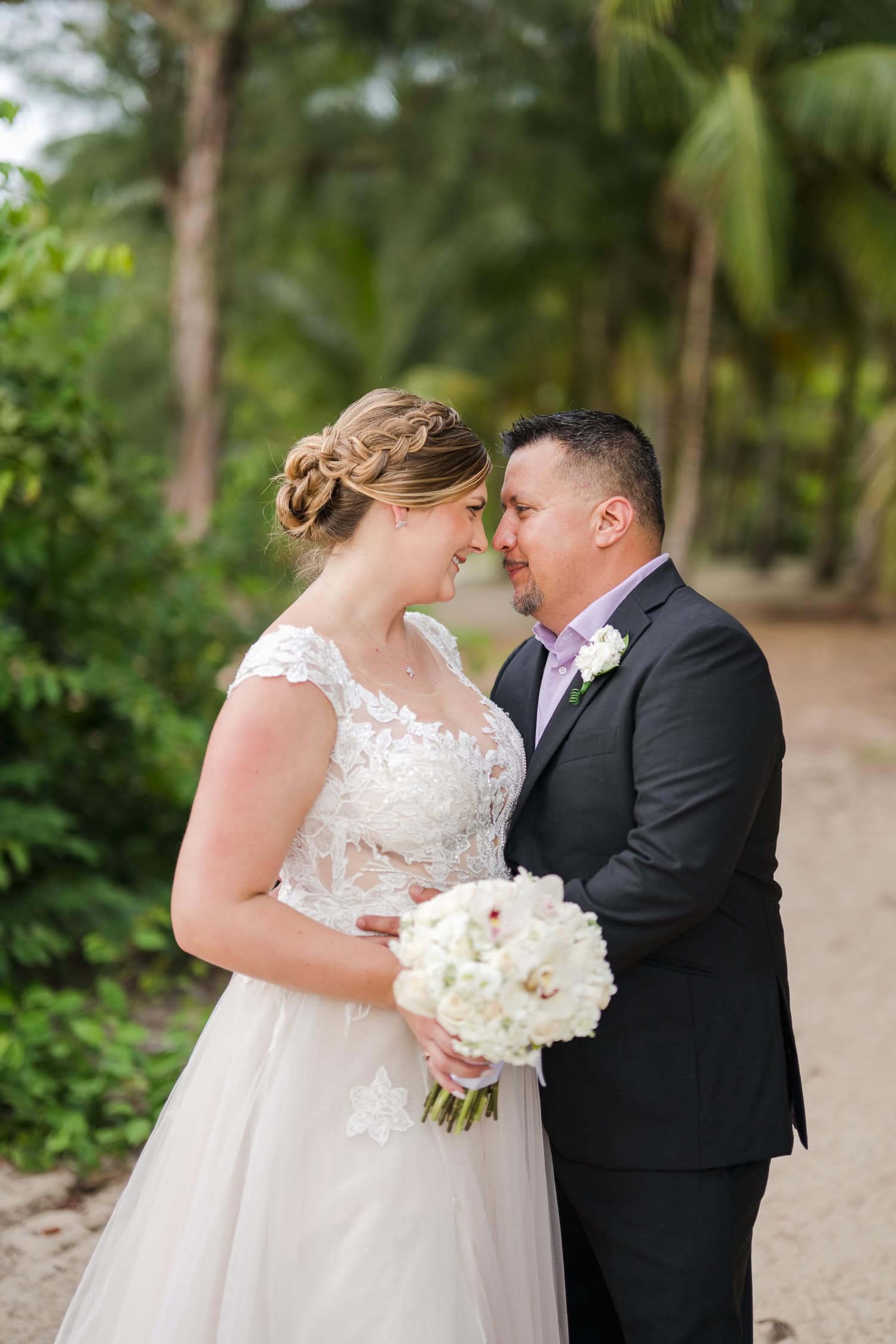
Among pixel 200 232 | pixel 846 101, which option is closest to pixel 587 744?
pixel 200 232

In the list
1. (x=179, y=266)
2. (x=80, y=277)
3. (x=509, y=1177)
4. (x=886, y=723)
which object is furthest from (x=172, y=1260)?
(x=80, y=277)

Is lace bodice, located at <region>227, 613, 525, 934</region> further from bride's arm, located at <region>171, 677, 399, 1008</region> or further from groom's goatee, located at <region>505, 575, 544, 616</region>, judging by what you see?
groom's goatee, located at <region>505, 575, 544, 616</region>

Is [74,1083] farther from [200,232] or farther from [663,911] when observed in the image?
[200,232]

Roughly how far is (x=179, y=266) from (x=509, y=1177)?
13.0 m

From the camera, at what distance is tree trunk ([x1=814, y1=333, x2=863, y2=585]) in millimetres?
21688

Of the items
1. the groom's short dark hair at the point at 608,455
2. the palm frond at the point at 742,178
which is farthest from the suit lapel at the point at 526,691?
the palm frond at the point at 742,178

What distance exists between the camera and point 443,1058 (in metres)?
2.08

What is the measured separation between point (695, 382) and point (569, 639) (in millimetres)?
14007

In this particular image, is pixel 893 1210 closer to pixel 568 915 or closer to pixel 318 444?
pixel 568 915

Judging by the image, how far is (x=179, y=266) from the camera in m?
13.7

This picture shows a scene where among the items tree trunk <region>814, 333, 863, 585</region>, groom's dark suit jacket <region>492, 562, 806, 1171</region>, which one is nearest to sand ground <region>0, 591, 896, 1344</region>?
groom's dark suit jacket <region>492, 562, 806, 1171</region>

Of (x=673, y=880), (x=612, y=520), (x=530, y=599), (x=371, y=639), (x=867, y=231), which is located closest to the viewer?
(x=673, y=880)

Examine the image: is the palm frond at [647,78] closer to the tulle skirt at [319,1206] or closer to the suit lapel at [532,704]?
the suit lapel at [532,704]

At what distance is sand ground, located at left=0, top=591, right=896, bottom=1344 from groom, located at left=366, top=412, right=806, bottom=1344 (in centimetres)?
135
